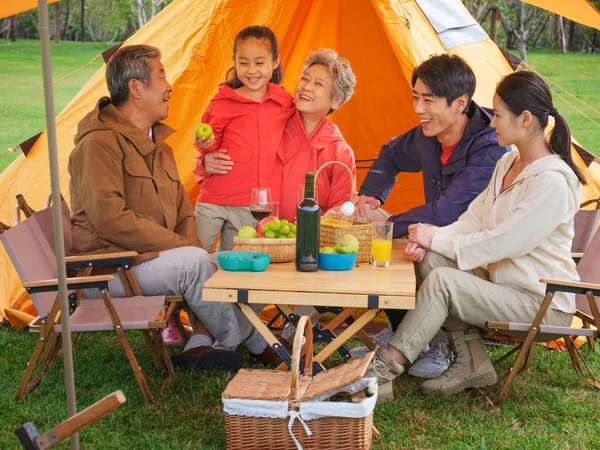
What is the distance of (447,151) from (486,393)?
1.21 m

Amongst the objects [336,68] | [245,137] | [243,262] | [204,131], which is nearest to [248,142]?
[245,137]

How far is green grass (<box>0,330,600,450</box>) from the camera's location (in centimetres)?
324

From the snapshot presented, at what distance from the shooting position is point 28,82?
Result: 62.6 ft

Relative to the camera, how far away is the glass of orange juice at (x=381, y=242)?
3377 mm

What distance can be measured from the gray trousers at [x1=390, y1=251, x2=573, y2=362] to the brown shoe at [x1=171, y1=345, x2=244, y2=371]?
83 centimetres

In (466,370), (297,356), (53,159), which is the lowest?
(466,370)

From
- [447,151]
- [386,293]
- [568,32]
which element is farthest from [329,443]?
[568,32]

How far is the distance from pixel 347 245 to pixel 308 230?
0.70 feet

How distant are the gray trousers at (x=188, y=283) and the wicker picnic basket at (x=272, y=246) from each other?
0.51 m

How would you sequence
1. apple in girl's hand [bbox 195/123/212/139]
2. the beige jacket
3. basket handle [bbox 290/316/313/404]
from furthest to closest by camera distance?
apple in girl's hand [bbox 195/123/212/139] → the beige jacket → basket handle [bbox 290/316/313/404]

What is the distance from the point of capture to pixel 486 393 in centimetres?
367

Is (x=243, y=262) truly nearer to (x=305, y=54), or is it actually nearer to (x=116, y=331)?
(x=116, y=331)

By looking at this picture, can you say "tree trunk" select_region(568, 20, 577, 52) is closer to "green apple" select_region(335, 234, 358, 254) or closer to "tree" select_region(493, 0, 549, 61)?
"tree" select_region(493, 0, 549, 61)

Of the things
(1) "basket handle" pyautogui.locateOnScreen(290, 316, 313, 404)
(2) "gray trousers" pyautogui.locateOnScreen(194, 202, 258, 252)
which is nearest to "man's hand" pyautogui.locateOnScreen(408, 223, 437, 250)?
(1) "basket handle" pyautogui.locateOnScreen(290, 316, 313, 404)
